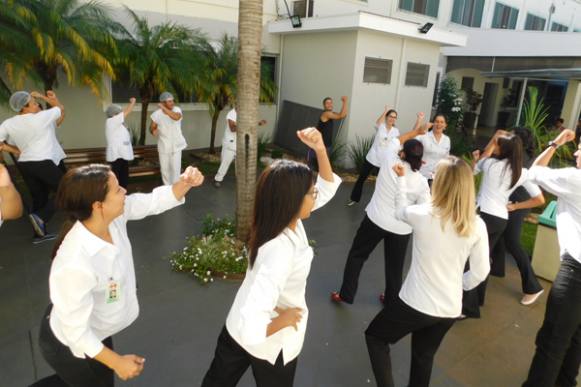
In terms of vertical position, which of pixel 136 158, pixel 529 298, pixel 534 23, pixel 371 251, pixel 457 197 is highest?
pixel 534 23

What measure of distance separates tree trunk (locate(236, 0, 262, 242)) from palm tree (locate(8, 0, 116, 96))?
3.94 m

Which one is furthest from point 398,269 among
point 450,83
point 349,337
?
point 450,83

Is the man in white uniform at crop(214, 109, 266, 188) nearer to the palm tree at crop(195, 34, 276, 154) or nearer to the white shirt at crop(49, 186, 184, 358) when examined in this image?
the palm tree at crop(195, 34, 276, 154)

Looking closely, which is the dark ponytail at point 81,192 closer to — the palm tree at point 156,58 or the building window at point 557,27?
the palm tree at point 156,58

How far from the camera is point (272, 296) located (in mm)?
1671

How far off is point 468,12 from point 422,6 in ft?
10.8

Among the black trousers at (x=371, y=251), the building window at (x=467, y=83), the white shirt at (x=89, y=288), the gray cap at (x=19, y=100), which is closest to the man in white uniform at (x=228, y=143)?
the gray cap at (x=19, y=100)

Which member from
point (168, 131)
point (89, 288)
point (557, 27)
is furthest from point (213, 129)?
point (557, 27)

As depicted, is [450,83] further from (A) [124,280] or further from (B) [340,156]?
(A) [124,280]

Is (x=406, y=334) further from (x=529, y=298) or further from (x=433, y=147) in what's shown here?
(x=433, y=147)

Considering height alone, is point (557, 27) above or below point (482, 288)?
above

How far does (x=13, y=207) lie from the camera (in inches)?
82.8

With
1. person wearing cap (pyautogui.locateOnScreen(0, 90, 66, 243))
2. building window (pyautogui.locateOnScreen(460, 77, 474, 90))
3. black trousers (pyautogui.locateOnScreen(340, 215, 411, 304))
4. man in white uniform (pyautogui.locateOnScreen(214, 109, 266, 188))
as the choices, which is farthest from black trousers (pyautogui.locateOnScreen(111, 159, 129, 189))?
building window (pyautogui.locateOnScreen(460, 77, 474, 90))

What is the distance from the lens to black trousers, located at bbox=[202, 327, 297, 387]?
1.97m
